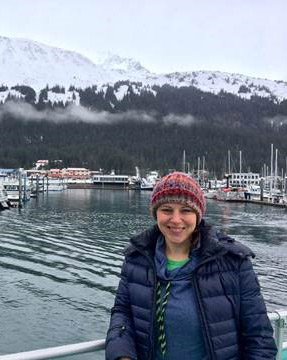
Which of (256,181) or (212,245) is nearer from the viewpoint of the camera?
(212,245)

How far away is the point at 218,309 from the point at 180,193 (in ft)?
2.24

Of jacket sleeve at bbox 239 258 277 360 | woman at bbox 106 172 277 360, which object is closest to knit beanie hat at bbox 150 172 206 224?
woman at bbox 106 172 277 360

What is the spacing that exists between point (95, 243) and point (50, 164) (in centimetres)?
17553

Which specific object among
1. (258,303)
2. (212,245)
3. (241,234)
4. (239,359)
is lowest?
(241,234)

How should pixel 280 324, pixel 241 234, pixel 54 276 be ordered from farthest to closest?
pixel 241 234
pixel 54 276
pixel 280 324

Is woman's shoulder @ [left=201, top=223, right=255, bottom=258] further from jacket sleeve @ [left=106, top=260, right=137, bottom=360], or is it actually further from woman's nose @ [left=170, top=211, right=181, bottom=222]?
jacket sleeve @ [left=106, top=260, right=137, bottom=360]

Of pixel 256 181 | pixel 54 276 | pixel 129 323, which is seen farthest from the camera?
pixel 256 181

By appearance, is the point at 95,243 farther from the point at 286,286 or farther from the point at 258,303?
the point at 258,303

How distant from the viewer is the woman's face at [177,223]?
2645mm

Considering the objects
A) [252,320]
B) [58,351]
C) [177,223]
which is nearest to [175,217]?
[177,223]

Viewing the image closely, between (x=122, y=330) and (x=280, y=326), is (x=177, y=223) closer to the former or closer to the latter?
(x=122, y=330)

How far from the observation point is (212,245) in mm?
2547

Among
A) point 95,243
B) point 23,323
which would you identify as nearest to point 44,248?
point 95,243

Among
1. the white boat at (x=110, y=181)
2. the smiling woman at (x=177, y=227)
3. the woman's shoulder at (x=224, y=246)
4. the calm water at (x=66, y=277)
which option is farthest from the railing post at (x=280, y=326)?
the white boat at (x=110, y=181)
